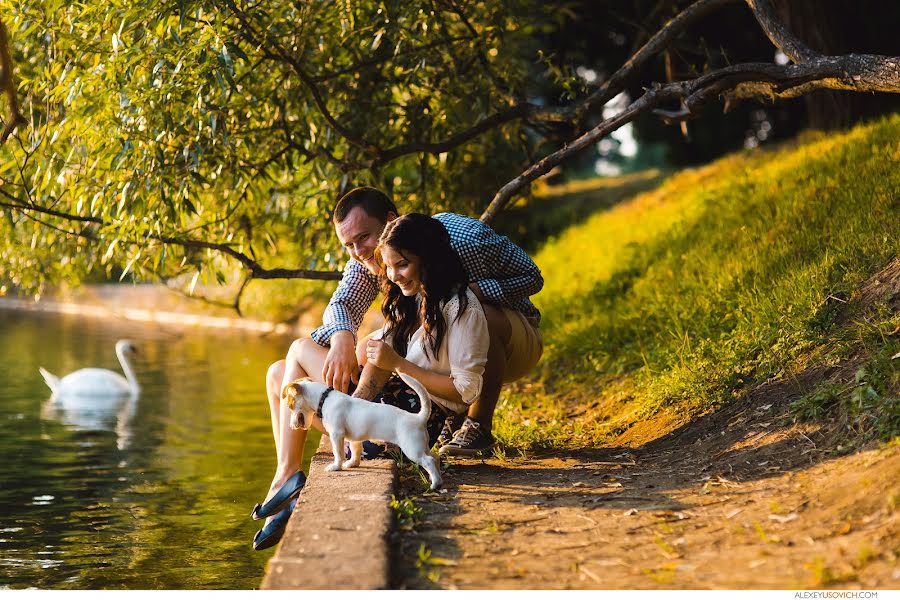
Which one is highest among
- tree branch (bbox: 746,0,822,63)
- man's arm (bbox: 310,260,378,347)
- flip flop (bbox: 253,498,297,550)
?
tree branch (bbox: 746,0,822,63)

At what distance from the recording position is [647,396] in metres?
6.61

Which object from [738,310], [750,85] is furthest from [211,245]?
[750,85]

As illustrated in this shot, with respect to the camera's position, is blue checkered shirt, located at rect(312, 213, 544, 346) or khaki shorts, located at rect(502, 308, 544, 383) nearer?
blue checkered shirt, located at rect(312, 213, 544, 346)

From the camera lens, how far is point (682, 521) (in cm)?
388

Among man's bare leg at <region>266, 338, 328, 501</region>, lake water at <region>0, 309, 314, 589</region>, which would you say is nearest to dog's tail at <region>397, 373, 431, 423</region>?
man's bare leg at <region>266, 338, 328, 501</region>

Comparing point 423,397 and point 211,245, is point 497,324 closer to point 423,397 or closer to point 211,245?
point 423,397

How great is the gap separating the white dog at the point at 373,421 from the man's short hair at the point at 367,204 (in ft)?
3.29

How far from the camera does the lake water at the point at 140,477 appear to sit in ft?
18.1

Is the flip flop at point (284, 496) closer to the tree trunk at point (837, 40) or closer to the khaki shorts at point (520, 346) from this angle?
the khaki shorts at point (520, 346)

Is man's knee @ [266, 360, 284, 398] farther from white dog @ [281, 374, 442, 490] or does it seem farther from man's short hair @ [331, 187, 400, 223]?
man's short hair @ [331, 187, 400, 223]

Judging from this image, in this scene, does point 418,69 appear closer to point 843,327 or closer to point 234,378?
point 843,327

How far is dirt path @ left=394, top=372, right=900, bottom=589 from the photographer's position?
3.22 m

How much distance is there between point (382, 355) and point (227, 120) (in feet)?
10.6

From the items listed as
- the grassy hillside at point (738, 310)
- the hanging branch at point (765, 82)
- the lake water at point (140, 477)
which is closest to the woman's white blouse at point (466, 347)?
the grassy hillside at point (738, 310)
